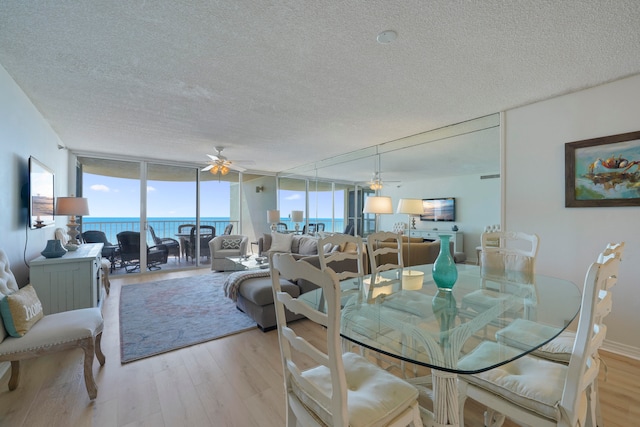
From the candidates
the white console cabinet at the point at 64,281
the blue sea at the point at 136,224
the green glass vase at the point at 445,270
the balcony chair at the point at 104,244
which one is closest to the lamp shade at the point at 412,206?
the green glass vase at the point at 445,270

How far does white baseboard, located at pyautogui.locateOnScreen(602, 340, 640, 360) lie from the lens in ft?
7.59

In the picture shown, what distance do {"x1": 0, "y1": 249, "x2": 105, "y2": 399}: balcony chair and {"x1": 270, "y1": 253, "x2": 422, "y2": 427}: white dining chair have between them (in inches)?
60.1

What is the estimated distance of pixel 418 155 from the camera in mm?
4598

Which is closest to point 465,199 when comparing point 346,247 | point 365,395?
point 346,247

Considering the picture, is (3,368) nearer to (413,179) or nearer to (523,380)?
(523,380)

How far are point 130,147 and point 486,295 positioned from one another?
18.4 ft

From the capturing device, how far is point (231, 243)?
5.84 m

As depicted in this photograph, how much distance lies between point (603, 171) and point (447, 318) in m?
2.35

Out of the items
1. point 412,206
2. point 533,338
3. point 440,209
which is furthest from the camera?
point 440,209

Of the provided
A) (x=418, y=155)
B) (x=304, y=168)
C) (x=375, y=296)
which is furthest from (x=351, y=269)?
(x=304, y=168)

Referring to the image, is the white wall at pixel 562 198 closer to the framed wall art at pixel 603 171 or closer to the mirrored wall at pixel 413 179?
the framed wall art at pixel 603 171

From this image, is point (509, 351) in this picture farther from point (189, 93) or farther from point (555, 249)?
point (189, 93)

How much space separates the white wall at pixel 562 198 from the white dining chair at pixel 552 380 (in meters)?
1.74

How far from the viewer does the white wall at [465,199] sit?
4.51 meters
